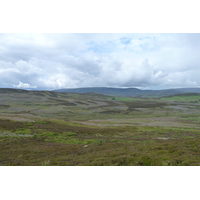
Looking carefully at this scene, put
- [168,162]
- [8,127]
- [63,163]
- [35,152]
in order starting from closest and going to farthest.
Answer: [168,162] → [63,163] → [35,152] → [8,127]

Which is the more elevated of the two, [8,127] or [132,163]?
[132,163]

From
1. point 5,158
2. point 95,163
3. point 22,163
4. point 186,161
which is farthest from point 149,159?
point 5,158

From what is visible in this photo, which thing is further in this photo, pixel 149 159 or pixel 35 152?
pixel 35 152

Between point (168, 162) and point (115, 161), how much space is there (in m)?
4.33

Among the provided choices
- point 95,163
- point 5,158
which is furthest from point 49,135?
point 95,163

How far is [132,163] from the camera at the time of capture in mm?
11594

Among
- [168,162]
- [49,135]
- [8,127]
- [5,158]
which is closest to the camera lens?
[168,162]

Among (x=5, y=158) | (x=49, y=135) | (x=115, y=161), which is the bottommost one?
(x=49, y=135)

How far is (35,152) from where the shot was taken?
18.0m

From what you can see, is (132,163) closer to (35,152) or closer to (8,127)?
(35,152)

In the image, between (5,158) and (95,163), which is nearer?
(95,163)

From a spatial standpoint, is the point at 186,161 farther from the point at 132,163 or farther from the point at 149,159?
the point at 132,163

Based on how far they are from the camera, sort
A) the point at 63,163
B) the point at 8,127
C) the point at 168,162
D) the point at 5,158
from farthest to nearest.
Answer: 1. the point at 8,127
2. the point at 5,158
3. the point at 63,163
4. the point at 168,162

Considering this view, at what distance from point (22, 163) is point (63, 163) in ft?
14.4
